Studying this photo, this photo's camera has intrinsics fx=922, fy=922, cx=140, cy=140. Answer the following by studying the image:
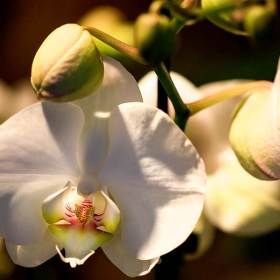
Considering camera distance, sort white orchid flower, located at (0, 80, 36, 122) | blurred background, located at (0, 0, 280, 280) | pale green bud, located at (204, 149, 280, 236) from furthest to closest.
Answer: blurred background, located at (0, 0, 280, 280) < white orchid flower, located at (0, 80, 36, 122) < pale green bud, located at (204, 149, 280, 236)

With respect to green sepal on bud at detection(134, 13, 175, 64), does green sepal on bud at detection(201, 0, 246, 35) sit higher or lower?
lower

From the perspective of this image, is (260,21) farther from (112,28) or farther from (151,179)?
(112,28)

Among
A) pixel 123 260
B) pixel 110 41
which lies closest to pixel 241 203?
pixel 123 260

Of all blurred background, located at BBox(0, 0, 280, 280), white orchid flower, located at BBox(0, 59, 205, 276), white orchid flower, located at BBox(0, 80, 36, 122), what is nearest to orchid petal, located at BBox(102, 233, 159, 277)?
white orchid flower, located at BBox(0, 59, 205, 276)

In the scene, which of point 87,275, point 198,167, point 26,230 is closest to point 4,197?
point 26,230

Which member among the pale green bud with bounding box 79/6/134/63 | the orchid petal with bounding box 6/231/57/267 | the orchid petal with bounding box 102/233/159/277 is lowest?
the orchid petal with bounding box 102/233/159/277

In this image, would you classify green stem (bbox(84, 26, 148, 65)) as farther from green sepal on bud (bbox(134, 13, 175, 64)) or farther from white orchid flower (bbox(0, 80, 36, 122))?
white orchid flower (bbox(0, 80, 36, 122))
